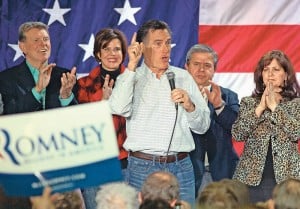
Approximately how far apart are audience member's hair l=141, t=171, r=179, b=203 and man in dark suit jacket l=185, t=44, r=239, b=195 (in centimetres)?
116

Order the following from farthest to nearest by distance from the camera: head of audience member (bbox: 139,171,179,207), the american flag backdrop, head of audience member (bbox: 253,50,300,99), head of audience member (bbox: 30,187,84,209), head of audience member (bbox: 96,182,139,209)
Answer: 1. the american flag backdrop
2. head of audience member (bbox: 253,50,300,99)
3. head of audience member (bbox: 139,171,179,207)
4. head of audience member (bbox: 96,182,139,209)
5. head of audience member (bbox: 30,187,84,209)

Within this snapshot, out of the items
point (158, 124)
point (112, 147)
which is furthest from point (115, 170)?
point (158, 124)

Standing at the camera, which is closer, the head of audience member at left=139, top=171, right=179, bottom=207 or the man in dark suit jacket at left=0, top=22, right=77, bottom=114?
the head of audience member at left=139, top=171, right=179, bottom=207

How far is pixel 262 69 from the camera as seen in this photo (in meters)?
4.89

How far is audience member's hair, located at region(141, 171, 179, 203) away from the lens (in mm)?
3850

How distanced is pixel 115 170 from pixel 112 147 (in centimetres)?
9

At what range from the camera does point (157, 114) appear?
195 inches

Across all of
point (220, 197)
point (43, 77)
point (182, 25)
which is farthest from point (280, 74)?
point (220, 197)

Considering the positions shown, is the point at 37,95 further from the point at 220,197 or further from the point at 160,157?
the point at 220,197

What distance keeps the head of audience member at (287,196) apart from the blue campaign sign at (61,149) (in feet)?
2.53

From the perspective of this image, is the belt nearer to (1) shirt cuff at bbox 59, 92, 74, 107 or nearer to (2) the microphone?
(2) the microphone

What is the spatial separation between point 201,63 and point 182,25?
0.88 ft

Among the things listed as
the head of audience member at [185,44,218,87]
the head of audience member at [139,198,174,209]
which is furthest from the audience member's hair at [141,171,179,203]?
the head of audience member at [185,44,218,87]

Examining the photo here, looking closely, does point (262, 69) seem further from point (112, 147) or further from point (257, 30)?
point (112, 147)
